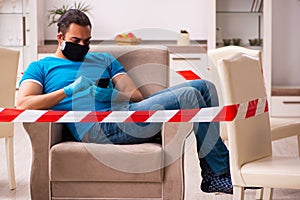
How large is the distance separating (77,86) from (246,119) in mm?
871

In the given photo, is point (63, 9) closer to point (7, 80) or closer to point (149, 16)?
point (149, 16)

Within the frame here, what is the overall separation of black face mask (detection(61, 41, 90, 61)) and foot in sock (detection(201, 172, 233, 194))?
919 millimetres

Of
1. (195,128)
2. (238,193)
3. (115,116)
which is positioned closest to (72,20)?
(115,116)

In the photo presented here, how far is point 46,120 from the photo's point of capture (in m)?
3.02

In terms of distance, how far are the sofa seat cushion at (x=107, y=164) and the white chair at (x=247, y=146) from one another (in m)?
0.49

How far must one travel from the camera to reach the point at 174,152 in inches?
122

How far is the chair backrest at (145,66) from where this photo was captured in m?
3.62

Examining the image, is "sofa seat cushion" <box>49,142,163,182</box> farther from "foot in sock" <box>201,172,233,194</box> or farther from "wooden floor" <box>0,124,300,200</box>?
"wooden floor" <box>0,124,300,200</box>

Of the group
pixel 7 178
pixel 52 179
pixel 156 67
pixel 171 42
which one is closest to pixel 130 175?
pixel 52 179

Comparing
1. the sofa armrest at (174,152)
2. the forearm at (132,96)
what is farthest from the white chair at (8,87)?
the sofa armrest at (174,152)

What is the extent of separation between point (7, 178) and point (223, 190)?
179 cm

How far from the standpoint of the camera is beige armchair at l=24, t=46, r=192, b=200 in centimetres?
304

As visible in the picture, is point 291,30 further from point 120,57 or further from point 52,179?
point 52,179

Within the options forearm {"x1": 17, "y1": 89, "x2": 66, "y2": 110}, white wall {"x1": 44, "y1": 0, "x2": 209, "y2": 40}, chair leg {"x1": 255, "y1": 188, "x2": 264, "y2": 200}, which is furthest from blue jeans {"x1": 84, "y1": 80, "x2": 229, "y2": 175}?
white wall {"x1": 44, "y1": 0, "x2": 209, "y2": 40}
